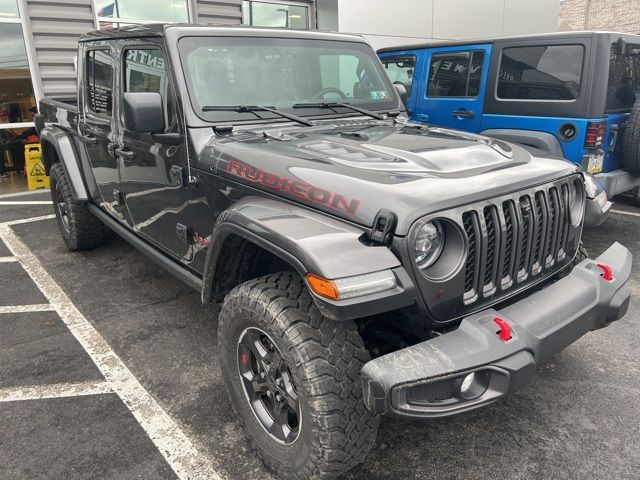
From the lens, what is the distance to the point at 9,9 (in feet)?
26.1

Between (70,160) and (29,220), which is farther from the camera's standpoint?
(29,220)

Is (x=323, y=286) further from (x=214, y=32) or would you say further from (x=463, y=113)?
(x=463, y=113)

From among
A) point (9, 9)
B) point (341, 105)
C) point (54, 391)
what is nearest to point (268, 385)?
point (54, 391)

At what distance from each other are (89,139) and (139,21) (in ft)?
19.6

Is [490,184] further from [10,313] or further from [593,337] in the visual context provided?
[10,313]

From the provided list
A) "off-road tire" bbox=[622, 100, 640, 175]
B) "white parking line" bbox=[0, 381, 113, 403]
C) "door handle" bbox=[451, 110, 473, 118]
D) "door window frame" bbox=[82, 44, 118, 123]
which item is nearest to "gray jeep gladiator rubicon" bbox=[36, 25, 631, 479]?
"door window frame" bbox=[82, 44, 118, 123]

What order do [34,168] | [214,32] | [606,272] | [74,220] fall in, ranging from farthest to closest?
[34,168]
[74,220]
[214,32]
[606,272]

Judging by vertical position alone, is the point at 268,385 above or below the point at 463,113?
below

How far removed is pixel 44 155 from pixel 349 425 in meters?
4.79

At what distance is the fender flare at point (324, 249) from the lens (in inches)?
68.7

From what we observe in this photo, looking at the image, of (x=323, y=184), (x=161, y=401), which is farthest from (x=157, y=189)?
(x=323, y=184)

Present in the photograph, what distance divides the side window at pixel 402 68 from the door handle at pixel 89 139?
3.94m

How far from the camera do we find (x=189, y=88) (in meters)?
2.83

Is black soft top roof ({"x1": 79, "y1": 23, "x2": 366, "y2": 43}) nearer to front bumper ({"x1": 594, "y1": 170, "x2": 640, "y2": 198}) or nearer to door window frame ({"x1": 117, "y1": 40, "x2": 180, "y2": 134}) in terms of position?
door window frame ({"x1": 117, "y1": 40, "x2": 180, "y2": 134})
